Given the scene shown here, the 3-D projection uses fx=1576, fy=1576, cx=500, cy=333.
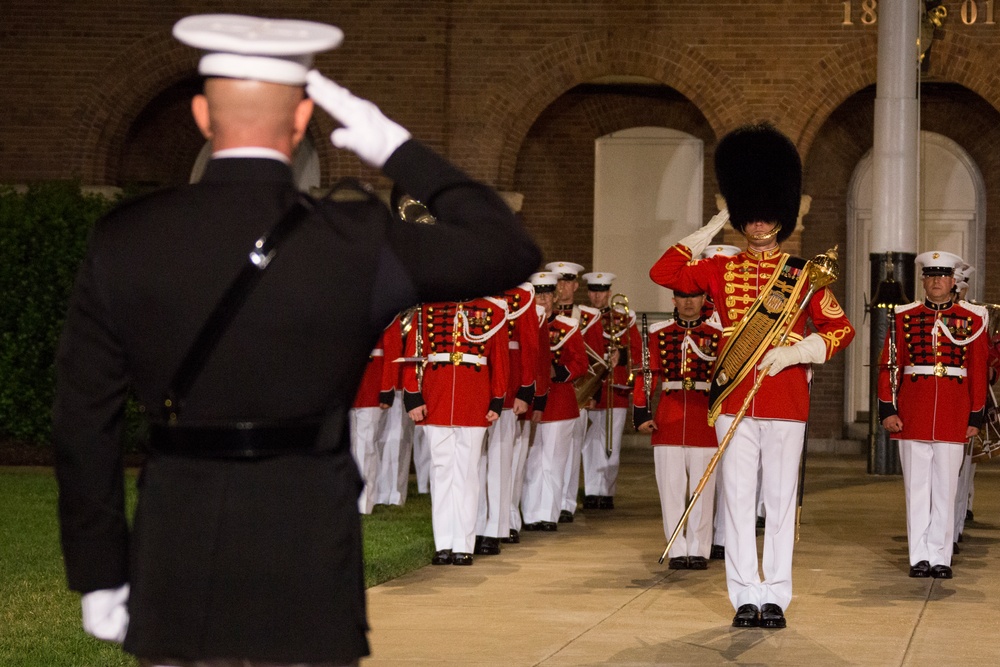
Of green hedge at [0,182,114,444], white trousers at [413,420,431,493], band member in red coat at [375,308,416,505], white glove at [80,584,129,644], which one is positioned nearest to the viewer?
white glove at [80,584,129,644]

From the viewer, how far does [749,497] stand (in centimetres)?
795

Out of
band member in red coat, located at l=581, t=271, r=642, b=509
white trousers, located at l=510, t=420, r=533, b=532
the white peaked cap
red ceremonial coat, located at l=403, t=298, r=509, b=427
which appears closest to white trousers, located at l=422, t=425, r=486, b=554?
red ceremonial coat, located at l=403, t=298, r=509, b=427

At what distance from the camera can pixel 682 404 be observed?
10922 mm

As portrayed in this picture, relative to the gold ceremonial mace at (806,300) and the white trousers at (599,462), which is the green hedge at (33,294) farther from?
the gold ceremonial mace at (806,300)

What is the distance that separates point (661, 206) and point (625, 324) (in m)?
7.45

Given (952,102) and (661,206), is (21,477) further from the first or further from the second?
(952,102)

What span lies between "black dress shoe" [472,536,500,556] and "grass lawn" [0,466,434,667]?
0.37 metres

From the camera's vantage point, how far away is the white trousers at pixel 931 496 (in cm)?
1013

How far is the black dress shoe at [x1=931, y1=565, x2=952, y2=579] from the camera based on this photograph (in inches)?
396

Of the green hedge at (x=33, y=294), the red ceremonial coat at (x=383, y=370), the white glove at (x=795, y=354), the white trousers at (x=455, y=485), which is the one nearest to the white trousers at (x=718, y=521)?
the white trousers at (x=455, y=485)

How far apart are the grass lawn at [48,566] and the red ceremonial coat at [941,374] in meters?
3.35

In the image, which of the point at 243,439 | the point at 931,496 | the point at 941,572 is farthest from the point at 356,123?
the point at 931,496

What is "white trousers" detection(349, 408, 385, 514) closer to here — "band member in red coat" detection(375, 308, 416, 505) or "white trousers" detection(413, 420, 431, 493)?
"band member in red coat" detection(375, 308, 416, 505)

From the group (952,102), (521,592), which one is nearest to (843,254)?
(952,102)
